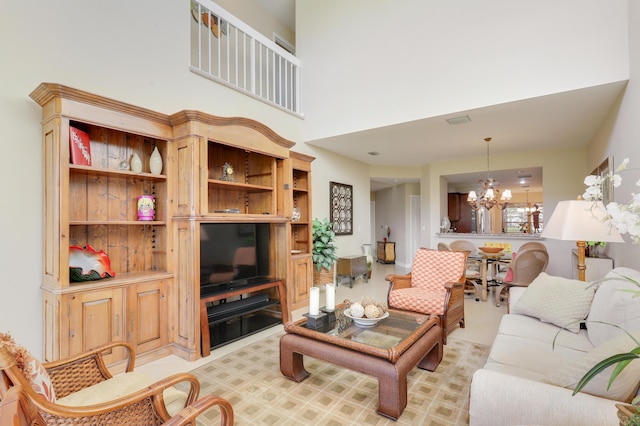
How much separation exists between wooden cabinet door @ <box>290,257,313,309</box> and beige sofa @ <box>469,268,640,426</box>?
8.83 ft

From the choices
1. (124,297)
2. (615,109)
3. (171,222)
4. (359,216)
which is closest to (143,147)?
(171,222)

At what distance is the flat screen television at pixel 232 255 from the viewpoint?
338 centimetres

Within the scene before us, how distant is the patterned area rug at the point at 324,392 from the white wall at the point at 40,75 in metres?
1.57

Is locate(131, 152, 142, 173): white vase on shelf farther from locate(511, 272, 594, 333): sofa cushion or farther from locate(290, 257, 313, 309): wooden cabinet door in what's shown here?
locate(511, 272, 594, 333): sofa cushion

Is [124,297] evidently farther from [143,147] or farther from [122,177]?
[143,147]

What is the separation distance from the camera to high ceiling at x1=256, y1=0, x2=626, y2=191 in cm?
379

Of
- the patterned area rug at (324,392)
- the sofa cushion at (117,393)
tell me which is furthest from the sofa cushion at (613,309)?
the sofa cushion at (117,393)

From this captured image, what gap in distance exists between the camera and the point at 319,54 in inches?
214

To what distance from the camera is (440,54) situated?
13.6ft

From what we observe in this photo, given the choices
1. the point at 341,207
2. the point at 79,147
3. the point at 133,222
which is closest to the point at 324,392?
the point at 133,222

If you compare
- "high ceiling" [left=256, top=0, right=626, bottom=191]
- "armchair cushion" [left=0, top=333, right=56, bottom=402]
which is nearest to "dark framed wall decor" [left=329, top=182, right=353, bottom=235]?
"high ceiling" [left=256, top=0, right=626, bottom=191]

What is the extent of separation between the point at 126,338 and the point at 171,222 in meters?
1.12

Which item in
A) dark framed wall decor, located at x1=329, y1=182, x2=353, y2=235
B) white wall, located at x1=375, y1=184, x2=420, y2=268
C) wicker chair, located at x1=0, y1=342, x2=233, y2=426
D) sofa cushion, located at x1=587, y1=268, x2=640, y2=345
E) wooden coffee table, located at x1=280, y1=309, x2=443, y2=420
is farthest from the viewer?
white wall, located at x1=375, y1=184, x2=420, y2=268

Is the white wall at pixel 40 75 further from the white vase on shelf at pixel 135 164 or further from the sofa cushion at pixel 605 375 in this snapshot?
the sofa cushion at pixel 605 375
